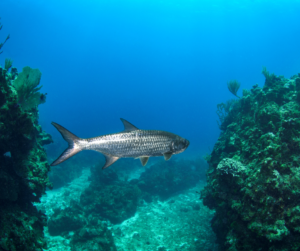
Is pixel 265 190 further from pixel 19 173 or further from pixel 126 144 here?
pixel 19 173

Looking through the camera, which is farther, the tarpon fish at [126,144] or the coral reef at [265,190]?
the coral reef at [265,190]

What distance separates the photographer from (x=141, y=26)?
5030 inches

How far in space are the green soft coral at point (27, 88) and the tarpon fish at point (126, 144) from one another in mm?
4812

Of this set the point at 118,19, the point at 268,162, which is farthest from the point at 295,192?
the point at 118,19

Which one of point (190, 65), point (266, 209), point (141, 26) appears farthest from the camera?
point (190, 65)

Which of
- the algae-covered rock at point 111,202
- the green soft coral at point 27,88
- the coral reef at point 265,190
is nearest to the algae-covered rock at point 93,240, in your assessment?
the algae-covered rock at point 111,202

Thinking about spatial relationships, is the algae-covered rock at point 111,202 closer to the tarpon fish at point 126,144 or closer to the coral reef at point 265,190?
the coral reef at point 265,190

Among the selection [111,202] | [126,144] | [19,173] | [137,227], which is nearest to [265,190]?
[126,144]

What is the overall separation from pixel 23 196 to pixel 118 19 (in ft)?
468

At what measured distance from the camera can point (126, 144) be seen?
140 inches

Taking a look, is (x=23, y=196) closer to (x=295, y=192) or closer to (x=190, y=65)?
(x=295, y=192)

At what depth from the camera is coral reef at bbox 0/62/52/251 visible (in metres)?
5.10

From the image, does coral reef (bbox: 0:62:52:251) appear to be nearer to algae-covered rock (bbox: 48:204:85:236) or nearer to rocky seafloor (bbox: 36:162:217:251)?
rocky seafloor (bbox: 36:162:217:251)

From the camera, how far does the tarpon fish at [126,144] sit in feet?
11.5
